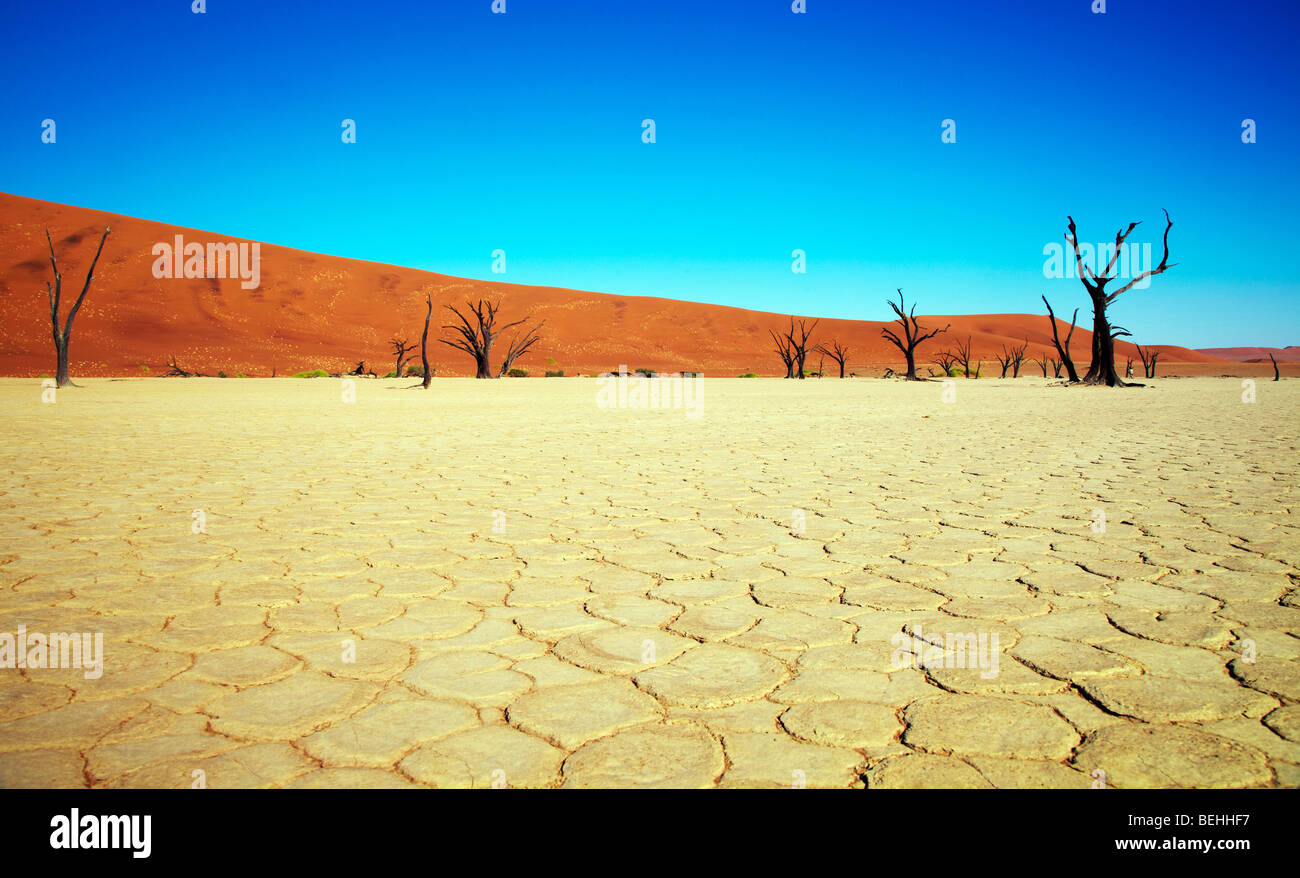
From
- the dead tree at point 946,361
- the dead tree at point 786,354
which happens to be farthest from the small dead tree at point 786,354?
the dead tree at point 946,361

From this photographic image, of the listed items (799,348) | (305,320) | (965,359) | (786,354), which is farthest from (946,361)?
(305,320)

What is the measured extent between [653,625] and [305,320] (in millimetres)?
58454

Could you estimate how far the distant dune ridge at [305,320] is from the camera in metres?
40.4

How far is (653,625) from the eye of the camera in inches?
108

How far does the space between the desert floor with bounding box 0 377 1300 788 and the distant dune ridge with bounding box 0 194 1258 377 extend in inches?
1332

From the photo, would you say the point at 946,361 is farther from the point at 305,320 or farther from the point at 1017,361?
the point at 305,320

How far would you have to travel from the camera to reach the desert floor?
1.83 m

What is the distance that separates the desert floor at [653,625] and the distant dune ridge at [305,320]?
111ft

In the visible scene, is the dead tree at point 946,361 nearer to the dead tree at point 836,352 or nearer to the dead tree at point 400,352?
the dead tree at point 836,352

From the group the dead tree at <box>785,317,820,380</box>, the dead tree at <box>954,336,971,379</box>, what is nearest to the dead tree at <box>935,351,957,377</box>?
the dead tree at <box>954,336,971,379</box>

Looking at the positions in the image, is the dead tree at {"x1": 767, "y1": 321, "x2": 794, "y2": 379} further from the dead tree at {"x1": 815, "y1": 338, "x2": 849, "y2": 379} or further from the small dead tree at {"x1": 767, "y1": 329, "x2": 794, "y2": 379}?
the dead tree at {"x1": 815, "y1": 338, "x2": 849, "y2": 379}
